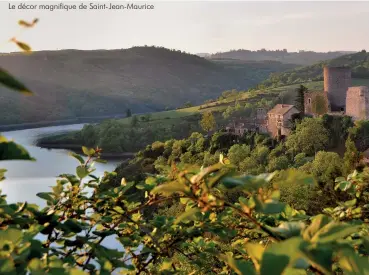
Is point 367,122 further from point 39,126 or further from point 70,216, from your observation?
point 39,126

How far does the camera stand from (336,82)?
3872cm

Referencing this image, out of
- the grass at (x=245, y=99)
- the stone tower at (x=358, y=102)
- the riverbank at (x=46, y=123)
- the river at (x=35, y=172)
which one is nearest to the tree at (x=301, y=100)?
the stone tower at (x=358, y=102)

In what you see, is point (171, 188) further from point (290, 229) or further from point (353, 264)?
point (353, 264)

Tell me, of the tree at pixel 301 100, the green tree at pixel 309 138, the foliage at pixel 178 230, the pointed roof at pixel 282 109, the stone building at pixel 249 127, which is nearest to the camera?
the foliage at pixel 178 230

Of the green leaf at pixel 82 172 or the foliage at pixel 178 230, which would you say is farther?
the green leaf at pixel 82 172

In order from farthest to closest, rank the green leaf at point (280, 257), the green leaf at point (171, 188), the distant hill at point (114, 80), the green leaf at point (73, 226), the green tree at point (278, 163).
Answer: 1. the distant hill at point (114, 80)
2. the green tree at point (278, 163)
3. the green leaf at point (73, 226)
4. the green leaf at point (171, 188)
5. the green leaf at point (280, 257)

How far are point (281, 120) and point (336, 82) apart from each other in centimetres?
554

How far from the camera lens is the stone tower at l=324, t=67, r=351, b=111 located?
38.7 m

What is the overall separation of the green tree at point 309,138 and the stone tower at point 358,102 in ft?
8.85

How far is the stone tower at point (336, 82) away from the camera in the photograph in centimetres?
3872

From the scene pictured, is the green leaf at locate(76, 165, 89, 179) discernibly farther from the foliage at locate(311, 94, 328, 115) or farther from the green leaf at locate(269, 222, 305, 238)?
the foliage at locate(311, 94, 328, 115)

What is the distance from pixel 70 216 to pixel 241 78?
472 ft

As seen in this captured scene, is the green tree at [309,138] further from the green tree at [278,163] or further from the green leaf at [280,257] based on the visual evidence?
the green leaf at [280,257]

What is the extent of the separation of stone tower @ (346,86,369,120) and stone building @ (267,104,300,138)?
→ 4.96 m
